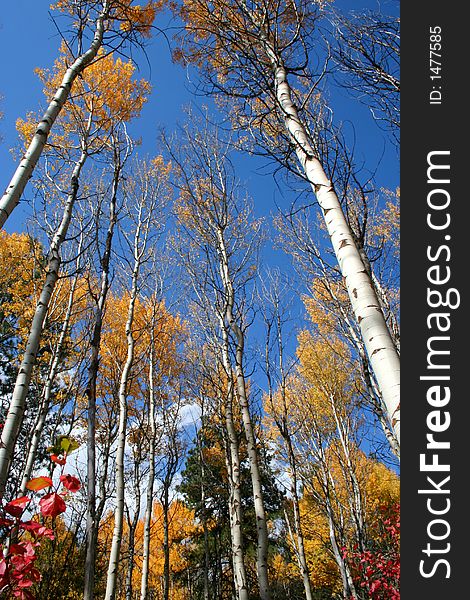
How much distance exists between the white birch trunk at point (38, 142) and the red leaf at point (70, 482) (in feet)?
4.92

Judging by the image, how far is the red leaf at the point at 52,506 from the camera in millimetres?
1898

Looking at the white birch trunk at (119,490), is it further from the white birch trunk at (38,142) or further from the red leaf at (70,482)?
the white birch trunk at (38,142)

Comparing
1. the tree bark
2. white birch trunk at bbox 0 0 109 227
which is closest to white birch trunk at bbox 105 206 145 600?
the tree bark

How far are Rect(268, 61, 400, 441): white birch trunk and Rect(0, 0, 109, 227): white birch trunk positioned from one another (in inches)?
72.8

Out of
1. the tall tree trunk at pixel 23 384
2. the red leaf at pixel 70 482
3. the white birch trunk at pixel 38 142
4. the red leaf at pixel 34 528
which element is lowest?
the red leaf at pixel 34 528

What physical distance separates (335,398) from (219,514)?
5348mm

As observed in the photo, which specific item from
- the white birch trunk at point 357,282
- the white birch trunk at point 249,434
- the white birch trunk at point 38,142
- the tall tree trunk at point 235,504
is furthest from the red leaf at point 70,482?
the tall tree trunk at point 235,504

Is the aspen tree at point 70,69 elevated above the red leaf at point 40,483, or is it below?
above

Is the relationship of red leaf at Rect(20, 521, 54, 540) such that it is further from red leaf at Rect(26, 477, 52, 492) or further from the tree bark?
the tree bark

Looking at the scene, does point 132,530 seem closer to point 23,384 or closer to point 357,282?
point 23,384

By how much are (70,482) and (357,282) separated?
1915 millimetres

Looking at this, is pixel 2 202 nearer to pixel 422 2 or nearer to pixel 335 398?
pixel 422 2

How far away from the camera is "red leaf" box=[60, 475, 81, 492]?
6.81 feet

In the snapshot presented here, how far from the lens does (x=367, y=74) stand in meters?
3.96
